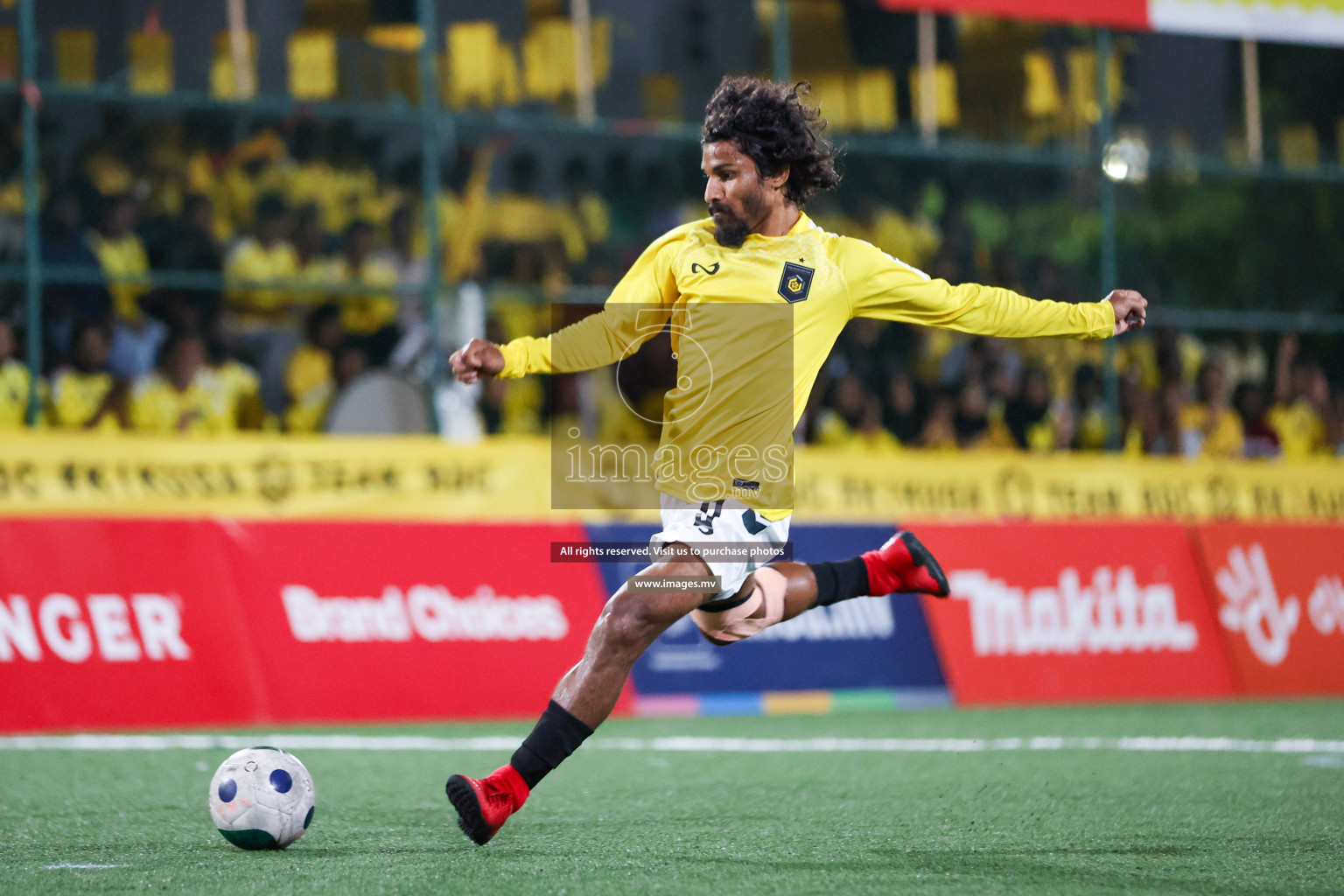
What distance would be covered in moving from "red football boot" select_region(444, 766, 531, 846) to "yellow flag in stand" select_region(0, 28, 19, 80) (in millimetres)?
9017

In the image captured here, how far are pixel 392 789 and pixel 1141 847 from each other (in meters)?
3.11

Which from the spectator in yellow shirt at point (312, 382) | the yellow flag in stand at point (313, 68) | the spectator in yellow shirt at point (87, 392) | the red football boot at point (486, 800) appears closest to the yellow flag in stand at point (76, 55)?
the yellow flag in stand at point (313, 68)

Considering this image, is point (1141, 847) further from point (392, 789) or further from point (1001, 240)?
point (1001, 240)

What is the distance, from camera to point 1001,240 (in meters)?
16.8

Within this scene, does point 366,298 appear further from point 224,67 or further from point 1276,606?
point 1276,606

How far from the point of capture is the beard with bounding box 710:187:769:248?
579 centimetres

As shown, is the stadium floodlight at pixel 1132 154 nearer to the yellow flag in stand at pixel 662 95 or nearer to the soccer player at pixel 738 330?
the yellow flag in stand at pixel 662 95

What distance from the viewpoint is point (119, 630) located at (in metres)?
9.57

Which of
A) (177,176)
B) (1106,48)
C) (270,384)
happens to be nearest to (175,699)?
(270,384)

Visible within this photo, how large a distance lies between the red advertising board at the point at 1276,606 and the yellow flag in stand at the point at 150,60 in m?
8.74

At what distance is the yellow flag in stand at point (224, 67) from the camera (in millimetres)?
13773

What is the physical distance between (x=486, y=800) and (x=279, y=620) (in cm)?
496

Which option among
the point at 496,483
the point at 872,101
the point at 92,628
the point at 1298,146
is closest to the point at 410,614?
the point at 496,483

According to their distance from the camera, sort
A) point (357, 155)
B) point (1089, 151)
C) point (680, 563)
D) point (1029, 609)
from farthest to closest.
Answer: point (1089, 151)
point (357, 155)
point (1029, 609)
point (680, 563)
